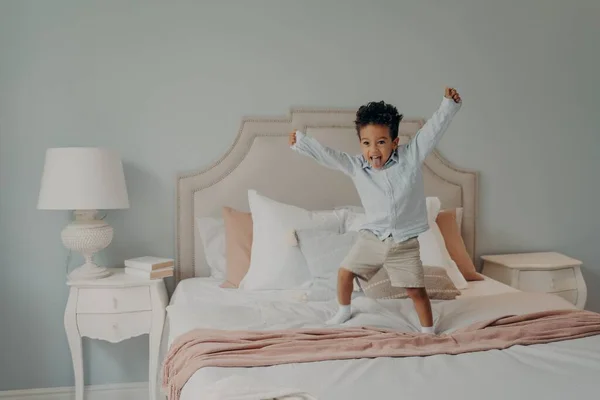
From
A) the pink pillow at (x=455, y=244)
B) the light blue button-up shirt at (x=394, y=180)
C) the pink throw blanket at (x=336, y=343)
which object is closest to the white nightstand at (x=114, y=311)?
the pink throw blanket at (x=336, y=343)

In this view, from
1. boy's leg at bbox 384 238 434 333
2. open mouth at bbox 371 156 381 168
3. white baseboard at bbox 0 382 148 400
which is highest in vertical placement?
open mouth at bbox 371 156 381 168

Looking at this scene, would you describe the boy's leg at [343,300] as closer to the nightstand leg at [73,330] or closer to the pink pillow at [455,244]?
the pink pillow at [455,244]

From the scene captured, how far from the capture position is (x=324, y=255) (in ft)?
8.89

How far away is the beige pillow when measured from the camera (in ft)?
8.38

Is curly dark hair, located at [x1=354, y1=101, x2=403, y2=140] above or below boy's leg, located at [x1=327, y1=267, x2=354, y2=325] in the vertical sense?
above

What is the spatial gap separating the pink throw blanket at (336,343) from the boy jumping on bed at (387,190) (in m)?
0.24

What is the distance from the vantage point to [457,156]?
11.3 ft

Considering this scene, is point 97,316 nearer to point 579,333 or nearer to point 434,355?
point 434,355

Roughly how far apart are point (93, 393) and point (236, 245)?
1.02 m

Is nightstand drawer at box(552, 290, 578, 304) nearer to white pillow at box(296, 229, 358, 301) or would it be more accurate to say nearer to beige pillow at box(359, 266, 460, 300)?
beige pillow at box(359, 266, 460, 300)

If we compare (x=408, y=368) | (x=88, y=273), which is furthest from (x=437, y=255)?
(x=88, y=273)

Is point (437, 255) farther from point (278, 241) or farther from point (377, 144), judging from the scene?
point (377, 144)

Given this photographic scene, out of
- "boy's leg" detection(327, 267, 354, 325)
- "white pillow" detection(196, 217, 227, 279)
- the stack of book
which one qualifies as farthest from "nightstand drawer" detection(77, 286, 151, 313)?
"boy's leg" detection(327, 267, 354, 325)

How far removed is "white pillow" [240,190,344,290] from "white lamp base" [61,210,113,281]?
646 millimetres
